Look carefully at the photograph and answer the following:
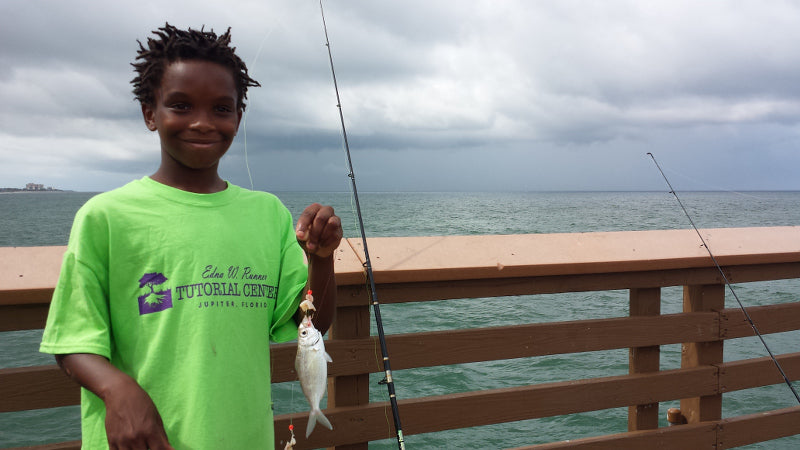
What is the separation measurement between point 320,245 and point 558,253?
1.41 metres

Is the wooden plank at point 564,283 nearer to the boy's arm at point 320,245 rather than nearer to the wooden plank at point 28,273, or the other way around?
Answer: the boy's arm at point 320,245

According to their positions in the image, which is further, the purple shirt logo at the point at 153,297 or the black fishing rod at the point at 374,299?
the black fishing rod at the point at 374,299

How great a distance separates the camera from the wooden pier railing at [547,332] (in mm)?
2031

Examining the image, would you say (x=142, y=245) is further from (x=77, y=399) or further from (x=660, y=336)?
(x=660, y=336)

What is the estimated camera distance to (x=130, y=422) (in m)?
1.11

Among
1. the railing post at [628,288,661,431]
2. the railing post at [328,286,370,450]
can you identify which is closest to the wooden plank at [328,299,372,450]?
the railing post at [328,286,370,450]

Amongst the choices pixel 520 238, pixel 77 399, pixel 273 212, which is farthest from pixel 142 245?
pixel 520 238

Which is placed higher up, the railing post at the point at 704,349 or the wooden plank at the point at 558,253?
the wooden plank at the point at 558,253

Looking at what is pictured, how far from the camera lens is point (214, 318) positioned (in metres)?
1.28

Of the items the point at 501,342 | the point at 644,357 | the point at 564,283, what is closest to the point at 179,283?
the point at 501,342

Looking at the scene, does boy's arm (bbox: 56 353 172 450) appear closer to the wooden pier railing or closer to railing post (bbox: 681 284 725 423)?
the wooden pier railing

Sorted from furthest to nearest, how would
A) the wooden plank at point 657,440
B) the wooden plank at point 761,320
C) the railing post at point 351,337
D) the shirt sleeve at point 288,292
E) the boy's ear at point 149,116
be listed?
the wooden plank at point 761,320 < the wooden plank at point 657,440 < the railing post at point 351,337 < the shirt sleeve at point 288,292 < the boy's ear at point 149,116

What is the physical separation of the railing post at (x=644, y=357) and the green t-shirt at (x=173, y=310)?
1861 millimetres

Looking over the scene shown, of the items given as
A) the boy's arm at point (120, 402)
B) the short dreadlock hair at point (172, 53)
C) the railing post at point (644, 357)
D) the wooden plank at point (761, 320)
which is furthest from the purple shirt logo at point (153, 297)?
the wooden plank at point (761, 320)
